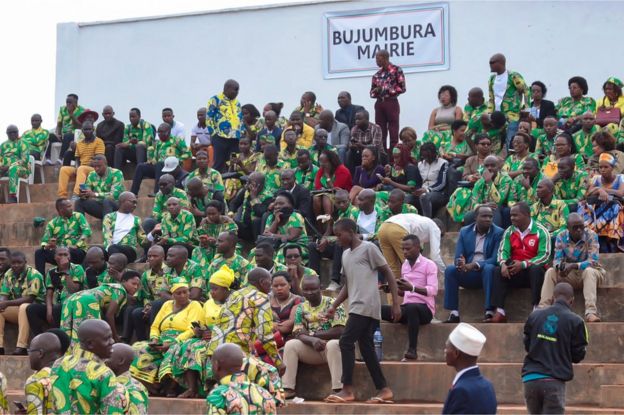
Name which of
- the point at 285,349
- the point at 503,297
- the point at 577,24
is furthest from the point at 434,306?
the point at 577,24

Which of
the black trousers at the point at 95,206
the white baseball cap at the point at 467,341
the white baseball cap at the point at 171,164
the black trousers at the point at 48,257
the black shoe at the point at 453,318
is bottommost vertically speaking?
the black shoe at the point at 453,318

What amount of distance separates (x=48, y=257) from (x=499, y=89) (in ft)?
22.1

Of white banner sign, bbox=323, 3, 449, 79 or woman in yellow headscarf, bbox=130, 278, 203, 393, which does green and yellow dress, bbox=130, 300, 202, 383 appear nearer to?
woman in yellow headscarf, bbox=130, 278, 203, 393

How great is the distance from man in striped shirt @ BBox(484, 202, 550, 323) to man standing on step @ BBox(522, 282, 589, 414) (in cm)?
275

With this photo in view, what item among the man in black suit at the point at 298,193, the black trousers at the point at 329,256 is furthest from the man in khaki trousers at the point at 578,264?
the man in black suit at the point at 298,193

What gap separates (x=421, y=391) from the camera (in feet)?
43.6

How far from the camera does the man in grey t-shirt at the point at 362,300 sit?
12.9m

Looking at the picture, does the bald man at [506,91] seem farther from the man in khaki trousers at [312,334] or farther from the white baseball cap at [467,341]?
the white baseball cap at [467,341]

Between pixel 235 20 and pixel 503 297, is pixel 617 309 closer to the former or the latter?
pixel 503 297

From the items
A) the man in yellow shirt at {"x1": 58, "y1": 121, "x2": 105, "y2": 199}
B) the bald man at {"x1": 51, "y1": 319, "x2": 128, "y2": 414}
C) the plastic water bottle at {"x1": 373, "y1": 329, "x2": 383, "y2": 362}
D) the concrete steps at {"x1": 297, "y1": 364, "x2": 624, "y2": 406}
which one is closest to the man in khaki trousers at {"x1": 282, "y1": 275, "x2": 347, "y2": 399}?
the concrete steps at {"x1": 297, "y1": 364, "x2": 624, "y2": 406}

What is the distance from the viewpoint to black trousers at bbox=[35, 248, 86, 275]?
1739cm

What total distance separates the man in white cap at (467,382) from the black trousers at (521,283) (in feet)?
18.1

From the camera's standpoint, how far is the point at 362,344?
13.0 m

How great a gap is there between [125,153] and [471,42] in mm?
5836
